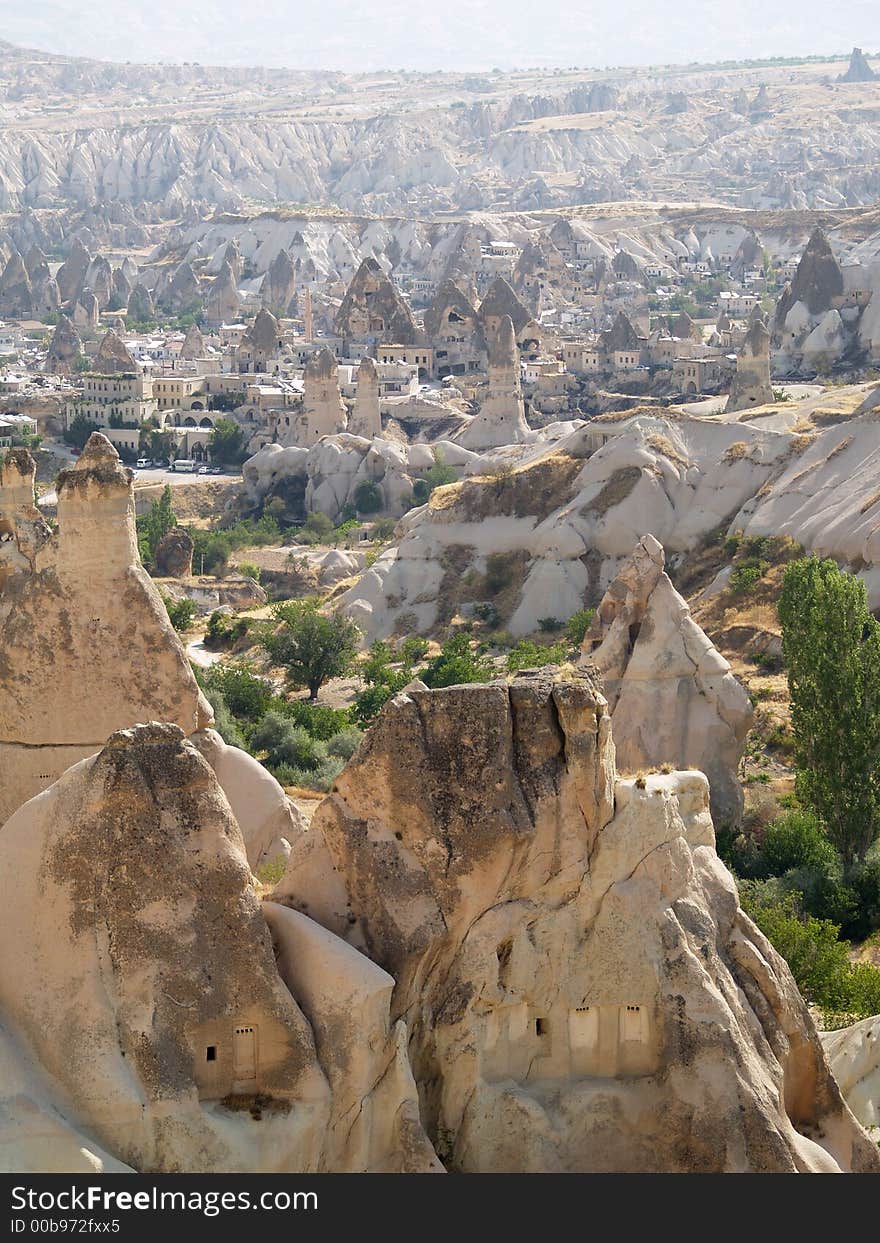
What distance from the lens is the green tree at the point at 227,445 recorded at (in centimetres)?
8181

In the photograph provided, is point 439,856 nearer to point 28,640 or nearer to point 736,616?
point 28,640

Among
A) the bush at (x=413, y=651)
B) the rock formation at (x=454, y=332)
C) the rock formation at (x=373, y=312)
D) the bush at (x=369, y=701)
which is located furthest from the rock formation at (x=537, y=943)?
the rock formation at (x=373, y=312)

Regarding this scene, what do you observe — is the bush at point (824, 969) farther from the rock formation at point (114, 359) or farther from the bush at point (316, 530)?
the rock formation at point (114, 359)

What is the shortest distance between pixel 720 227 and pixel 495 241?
1500cm

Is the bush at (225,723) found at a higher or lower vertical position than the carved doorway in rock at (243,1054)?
lower

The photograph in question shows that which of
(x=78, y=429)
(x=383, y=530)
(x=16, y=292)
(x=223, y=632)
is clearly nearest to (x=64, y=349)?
(x=78, y=429)

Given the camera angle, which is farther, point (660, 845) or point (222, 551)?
point (222, 551)

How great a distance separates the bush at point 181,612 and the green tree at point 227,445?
3127 cm

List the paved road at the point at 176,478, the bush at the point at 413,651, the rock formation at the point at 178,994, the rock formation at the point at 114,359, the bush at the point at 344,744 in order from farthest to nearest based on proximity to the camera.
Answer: the rock formation at the point at 114,359 < the paved road at the point at 176,478 < the bush at the point at 413,651 < the bush at the point at 344,744 < the rock formation at the point at 178,994

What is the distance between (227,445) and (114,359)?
12.5 metres

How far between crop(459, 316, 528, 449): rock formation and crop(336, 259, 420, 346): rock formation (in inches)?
1034
